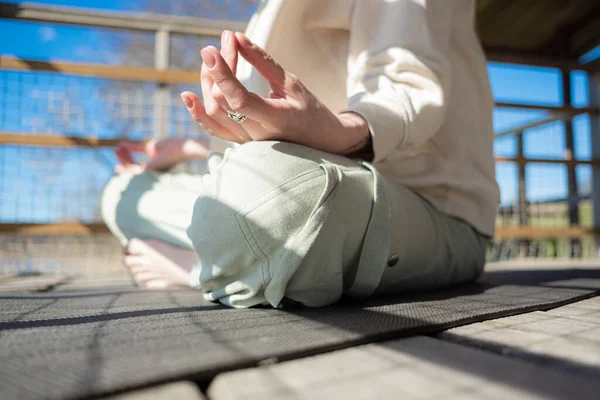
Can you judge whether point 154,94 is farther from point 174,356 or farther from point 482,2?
point 482,2

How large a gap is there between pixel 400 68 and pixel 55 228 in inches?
62.6

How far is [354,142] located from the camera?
0.73m

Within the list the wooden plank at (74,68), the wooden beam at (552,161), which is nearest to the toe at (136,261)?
the wooden plank at (74,68)

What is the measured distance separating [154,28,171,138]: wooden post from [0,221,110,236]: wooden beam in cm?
48

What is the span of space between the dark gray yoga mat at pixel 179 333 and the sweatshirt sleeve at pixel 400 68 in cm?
29

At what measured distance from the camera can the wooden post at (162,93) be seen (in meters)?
2.06

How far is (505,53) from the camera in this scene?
2.79 meters

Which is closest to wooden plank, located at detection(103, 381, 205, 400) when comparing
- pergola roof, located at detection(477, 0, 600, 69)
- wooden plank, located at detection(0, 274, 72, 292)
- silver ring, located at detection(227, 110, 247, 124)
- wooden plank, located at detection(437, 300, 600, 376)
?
wooden plank, located at detection(437, 300, 600, 376)

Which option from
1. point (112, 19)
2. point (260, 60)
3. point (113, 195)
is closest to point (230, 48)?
point (260, 60)

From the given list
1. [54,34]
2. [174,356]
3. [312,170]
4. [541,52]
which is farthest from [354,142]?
[541,52]

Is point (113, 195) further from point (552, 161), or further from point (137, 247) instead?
point (552, 161)

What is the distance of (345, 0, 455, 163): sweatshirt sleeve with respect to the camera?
0.77m

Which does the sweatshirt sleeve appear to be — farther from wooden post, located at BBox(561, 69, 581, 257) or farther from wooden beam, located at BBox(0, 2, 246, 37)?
wooden post, located at BBox(561, 69, 581, 257)

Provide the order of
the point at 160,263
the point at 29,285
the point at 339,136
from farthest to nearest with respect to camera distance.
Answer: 1. the point at 29,285
2. the point at 160,263
3. the point at 339,136
